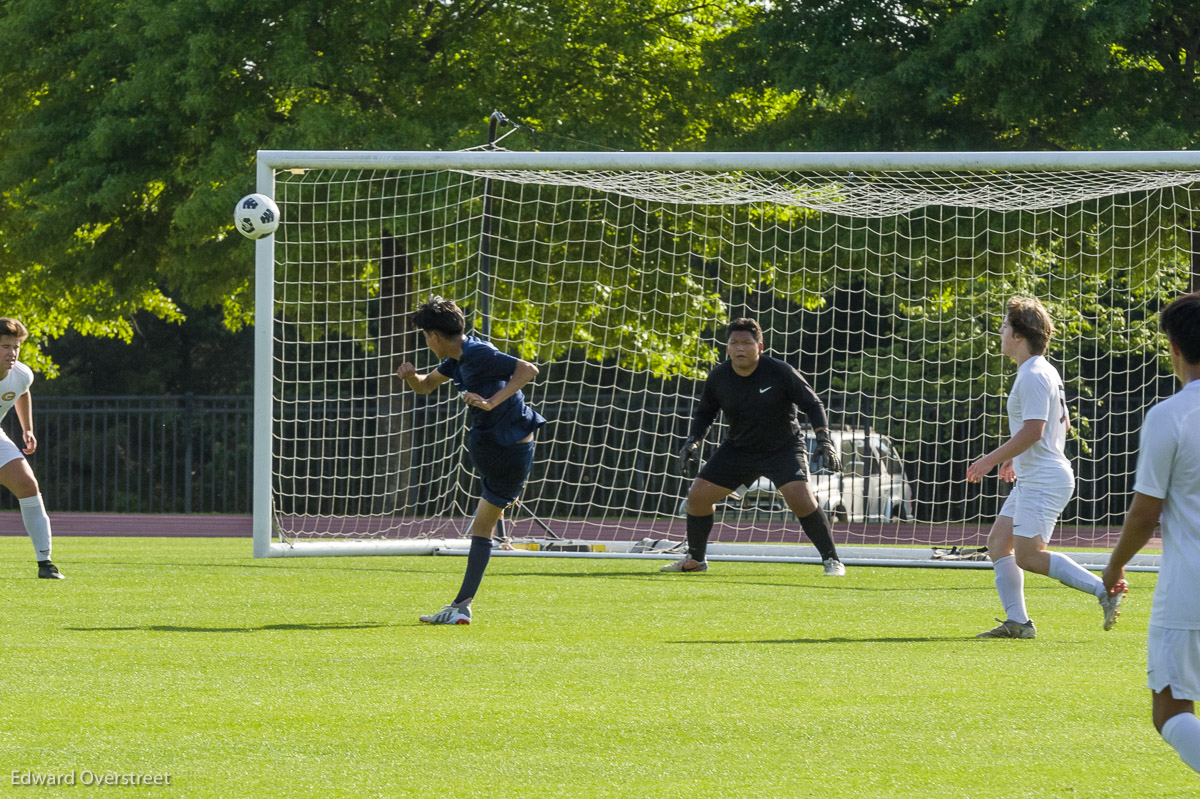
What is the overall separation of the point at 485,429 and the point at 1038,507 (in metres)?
3.05

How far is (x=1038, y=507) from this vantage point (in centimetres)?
770

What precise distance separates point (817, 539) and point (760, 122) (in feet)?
34.0

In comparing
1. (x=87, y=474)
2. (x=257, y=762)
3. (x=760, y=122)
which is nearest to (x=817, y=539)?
(x=257, y=762)

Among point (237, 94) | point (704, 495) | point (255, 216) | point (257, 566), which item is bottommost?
point (257, 566)

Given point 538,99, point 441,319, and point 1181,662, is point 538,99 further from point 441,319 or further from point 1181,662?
point 1181,662

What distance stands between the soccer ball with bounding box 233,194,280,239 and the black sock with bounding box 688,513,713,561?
168 inches

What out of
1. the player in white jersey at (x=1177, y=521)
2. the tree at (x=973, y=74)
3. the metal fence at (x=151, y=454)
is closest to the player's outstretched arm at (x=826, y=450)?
the player in white jersey at (x=1177, y=521)

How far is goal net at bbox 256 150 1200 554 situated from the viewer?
1330cm

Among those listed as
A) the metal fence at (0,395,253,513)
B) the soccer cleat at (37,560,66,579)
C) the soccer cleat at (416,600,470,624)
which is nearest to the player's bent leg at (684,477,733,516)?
the soccer cleat at (416,600,470,624)

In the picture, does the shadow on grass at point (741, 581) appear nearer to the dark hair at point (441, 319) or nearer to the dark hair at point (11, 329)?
the dark hair at point (441, 319)

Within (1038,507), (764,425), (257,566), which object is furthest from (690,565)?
(1038,507)

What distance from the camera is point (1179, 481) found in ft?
12.9

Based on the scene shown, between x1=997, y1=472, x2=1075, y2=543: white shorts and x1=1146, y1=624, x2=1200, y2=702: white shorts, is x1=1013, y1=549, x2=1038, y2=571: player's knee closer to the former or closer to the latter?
x1=997, y1=472, x2=1075, y2=543: white shorts

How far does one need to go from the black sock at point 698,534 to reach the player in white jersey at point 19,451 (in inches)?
193
